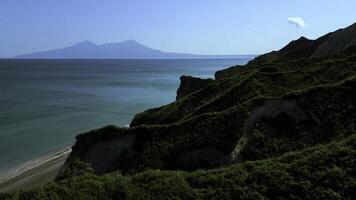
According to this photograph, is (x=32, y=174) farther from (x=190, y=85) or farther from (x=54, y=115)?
(x=54, y=115)

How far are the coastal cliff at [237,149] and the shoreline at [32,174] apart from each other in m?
8.99

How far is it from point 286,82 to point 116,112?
4232 cm

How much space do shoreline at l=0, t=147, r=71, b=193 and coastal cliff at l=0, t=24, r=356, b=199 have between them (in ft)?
29.5

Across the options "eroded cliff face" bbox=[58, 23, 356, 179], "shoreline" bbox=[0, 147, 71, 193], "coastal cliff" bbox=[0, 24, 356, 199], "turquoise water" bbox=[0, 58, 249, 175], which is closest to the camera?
"coastal cliff" bbox=[0, 24, 356, 199]

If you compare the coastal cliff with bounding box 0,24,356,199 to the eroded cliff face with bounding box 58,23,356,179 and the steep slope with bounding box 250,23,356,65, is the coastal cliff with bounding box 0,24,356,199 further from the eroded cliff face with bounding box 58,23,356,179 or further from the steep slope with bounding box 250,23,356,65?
the steep slope with bounding box 250,23,356,65

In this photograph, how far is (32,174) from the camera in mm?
39812

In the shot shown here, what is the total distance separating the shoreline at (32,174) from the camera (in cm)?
3719

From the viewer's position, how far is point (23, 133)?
54594 millimetres

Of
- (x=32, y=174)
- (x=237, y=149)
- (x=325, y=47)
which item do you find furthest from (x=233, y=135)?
(x=325, y=47)

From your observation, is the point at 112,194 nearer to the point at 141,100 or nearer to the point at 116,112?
the point at 116,112

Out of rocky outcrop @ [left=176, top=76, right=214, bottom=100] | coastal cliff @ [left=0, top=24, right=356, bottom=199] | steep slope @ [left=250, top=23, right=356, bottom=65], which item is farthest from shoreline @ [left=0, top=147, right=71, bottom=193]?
steep slope @ [left=250, top=23, right=356, bottom=65]

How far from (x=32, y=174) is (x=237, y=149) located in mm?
22782

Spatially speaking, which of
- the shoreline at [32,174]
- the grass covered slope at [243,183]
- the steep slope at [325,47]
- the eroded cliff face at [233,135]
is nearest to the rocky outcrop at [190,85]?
the shoreline at [32,174]

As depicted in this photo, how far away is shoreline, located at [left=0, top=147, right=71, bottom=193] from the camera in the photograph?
3719 centimetres
